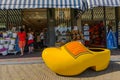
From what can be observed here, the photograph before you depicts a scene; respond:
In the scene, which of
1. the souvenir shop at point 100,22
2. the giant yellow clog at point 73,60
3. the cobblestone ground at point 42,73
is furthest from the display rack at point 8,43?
the giant yellow clog at point 73,60

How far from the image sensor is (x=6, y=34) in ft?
62.0

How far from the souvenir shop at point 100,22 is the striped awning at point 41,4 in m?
5.19

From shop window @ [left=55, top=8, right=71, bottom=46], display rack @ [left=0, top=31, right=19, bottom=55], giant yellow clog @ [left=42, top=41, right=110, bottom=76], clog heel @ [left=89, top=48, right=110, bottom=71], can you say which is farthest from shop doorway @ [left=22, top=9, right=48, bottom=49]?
clog heel @ [left=89, top=48, right=110, bottom=71]

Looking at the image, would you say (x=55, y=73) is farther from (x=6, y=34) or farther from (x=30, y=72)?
(x=6, y=34)

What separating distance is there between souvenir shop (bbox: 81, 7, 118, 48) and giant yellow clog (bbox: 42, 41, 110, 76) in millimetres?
8912

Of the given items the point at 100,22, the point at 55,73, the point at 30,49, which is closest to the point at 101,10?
the point at 100,22

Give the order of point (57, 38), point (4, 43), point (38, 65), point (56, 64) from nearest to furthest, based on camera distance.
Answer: point (56, 64) < point (38, 65) < point (4, 43) < point (57, 38)

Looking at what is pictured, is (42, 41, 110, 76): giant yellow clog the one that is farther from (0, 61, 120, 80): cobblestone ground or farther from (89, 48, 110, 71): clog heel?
(0, 61, 120, 80): cobblestone ground

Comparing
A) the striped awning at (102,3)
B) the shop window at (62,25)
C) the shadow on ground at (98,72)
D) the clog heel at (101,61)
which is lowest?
the shadow on ground at (98,72)

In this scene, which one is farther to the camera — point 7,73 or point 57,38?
point 57,38

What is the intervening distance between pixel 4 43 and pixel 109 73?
28.5 ft

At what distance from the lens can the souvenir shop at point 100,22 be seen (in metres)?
21.4

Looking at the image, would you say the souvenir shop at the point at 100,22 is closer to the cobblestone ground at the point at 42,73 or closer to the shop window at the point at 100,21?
the shop window at the point at 100,21

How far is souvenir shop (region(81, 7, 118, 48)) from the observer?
21.4 metres
